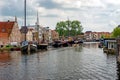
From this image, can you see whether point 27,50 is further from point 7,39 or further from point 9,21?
point 9,21

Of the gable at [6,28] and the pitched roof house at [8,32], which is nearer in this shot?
the pitched roof house at [8,32]

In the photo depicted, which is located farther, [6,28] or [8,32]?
[6,28]

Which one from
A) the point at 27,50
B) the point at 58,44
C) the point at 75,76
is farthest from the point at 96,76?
the point at 58,44

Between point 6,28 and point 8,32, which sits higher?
point 6,28

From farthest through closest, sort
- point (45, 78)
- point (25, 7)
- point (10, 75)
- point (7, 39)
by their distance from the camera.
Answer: point (7, 39) < point (25, 7) < point (10, 75) < point (45, 78)

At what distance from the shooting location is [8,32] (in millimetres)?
129500

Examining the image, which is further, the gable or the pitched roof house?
the gable

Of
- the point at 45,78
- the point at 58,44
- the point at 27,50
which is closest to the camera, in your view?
the point at 45,78

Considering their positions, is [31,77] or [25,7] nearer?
[31,77]

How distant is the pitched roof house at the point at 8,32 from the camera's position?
12419 centimetres

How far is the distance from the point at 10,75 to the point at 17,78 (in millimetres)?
3015

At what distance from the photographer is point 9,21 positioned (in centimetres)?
13650

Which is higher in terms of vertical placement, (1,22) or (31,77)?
(1,22)

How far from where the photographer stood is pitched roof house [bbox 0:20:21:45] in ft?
407
